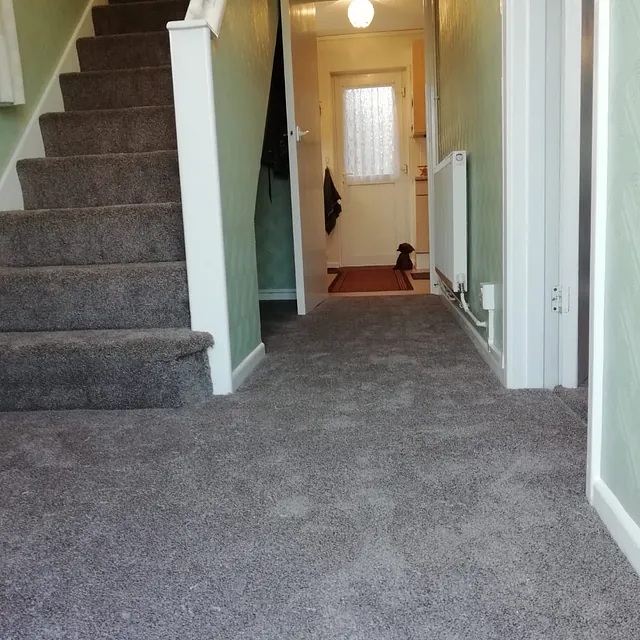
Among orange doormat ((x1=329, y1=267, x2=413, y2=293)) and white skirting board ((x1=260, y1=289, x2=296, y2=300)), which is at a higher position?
white skirting board ((x1=260, y1=289, x2=296, y2=300))

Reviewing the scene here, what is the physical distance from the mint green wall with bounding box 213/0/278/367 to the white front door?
3628 millimetres

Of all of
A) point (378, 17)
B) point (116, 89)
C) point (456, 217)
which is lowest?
point (456, 217)

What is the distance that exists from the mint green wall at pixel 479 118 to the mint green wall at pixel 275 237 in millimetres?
1315

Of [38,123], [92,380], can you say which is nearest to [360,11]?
[38,123]

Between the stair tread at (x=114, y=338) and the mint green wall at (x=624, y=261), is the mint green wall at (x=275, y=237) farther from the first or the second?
the mint green wall at (x=624, y=261)

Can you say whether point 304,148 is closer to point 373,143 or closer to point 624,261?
point 624,261

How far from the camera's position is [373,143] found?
6230 millimetres

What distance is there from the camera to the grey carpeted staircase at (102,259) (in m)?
1.78

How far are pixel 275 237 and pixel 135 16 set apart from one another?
147 cm

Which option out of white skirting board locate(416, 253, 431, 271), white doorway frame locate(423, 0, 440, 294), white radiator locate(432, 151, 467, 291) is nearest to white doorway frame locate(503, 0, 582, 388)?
white radiator locate(432, 151, 467, 291)

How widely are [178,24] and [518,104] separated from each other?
37.8 inches

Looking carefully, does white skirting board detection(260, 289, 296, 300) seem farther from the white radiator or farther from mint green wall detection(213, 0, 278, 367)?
mint green wall detection(213, 0, 278, 367)

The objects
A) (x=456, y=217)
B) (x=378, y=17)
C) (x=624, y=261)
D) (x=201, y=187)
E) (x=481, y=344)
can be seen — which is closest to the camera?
(x=624, y=261)

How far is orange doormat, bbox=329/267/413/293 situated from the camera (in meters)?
4.59
